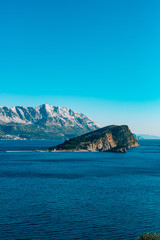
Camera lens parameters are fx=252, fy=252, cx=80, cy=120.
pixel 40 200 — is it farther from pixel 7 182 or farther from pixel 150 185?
pixel 150 185

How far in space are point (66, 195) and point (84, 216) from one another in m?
22.3

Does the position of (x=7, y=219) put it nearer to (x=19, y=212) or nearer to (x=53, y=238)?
(x=19, y=212)

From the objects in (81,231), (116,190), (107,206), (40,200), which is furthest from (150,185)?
(81,231)

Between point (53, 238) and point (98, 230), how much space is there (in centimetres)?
1089

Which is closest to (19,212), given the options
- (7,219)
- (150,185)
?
(7,219)

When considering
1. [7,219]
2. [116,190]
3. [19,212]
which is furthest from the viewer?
[116,190]

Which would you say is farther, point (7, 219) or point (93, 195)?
point (93, 195)

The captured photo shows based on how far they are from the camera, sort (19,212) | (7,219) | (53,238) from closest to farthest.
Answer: (53,238) < (7,219) < (19,212)

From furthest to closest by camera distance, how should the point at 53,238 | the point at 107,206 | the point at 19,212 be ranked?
the point at 107,206 → the point at 19,212 → the point at 53,238

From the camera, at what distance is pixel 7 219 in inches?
2496

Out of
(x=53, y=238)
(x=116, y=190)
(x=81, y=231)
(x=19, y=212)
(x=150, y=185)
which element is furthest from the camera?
(x=150, y=185)

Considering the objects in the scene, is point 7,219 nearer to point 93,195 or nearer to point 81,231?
point 81,231

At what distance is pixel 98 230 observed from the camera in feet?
190

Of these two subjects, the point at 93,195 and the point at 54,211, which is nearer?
the point at 54,211
